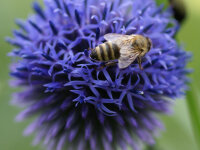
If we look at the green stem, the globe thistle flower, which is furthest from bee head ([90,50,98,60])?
the green stem

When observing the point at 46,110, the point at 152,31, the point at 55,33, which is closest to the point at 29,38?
the point at 55,33

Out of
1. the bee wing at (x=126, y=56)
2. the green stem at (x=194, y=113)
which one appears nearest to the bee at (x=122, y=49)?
the bee wing at (x=126, y=56)

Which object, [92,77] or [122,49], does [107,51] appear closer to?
[122,49]

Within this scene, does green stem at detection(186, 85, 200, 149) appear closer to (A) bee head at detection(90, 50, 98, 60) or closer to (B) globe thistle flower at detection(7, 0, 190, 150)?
(B) globe thistle flower at detection(7, 0, 190, 150)

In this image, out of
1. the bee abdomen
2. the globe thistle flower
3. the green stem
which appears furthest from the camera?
the green stem

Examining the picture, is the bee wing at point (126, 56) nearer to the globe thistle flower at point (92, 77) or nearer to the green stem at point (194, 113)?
the globe thistle flower at point (92, 77)

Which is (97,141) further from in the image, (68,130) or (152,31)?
(152,31)

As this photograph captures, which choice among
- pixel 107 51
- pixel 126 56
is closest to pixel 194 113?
pixel 126 56
